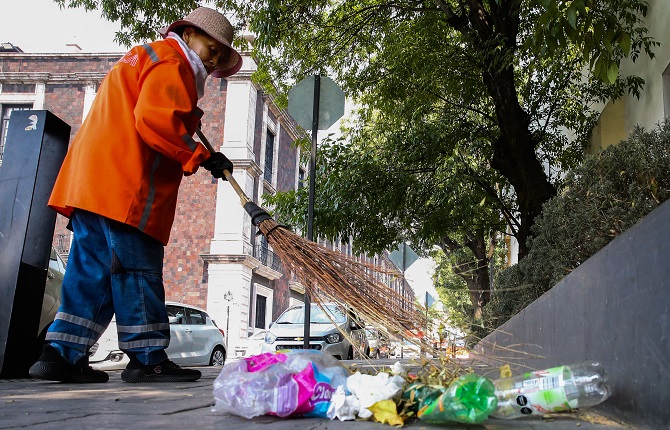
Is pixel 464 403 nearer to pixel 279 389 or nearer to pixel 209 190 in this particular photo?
pixel 279 389

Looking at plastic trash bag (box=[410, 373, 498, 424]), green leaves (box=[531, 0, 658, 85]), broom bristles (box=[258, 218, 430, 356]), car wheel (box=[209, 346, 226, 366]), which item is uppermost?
green leaves (box=[531, 0, 658, 85])

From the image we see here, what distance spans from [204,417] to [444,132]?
832 cm

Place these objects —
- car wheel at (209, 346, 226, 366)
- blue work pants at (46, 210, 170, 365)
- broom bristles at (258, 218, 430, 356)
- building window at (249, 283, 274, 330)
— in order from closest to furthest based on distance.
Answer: broom bristles at (258, 218, 430, 356)
blue work pants at (46, 210, 170, 365)
car wheel at (209, 346, 226, 366)
building window at (249, 283, 274, 330)

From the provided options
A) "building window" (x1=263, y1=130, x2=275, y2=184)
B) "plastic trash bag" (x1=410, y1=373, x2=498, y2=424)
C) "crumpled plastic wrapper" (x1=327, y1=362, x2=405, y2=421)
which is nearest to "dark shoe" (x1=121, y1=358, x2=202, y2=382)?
"crumpled plastic wrapper" (x1=327, y1=362, x2=405, y2=421)

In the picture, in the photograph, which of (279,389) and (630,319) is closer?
(630,319)

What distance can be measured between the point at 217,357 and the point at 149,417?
37.1 feet

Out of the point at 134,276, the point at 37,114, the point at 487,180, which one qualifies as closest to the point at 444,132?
the point at 487,180

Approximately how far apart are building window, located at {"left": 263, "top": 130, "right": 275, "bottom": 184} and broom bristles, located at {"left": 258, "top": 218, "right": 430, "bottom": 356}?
26667 mm

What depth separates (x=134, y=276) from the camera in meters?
3.76

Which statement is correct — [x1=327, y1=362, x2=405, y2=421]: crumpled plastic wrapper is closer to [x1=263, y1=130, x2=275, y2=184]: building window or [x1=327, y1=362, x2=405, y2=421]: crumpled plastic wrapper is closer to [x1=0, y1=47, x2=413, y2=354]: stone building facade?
[x1=0, y1=47, x2=413, y2=354]: stone building facade

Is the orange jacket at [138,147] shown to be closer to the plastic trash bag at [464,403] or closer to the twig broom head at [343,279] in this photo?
the twig broom head at [343,279]

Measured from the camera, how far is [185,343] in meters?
12.1

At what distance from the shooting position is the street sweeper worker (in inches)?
143

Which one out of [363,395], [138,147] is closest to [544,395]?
[363,395]
